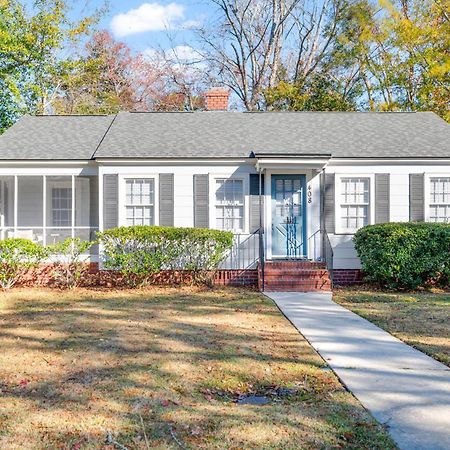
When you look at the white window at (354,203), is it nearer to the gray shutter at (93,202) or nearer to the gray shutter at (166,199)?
the gray shutter at (166,199)

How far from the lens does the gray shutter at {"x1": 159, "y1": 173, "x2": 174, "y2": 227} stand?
42.5 ft

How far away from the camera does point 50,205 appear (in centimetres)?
1490

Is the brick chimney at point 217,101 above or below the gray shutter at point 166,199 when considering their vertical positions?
above

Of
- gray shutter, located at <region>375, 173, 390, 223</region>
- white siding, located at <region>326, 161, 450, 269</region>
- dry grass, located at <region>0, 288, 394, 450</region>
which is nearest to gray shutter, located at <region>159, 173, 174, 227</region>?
white siding, located at <region>326, 161, 450, 269</region>

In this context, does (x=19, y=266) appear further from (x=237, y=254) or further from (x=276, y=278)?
(x=276, y=278)

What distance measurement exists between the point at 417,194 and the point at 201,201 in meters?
5.75

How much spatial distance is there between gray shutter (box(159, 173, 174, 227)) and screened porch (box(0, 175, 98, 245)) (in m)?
2.24

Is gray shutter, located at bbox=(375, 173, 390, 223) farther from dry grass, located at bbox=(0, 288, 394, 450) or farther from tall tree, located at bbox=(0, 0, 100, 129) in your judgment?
tall tree, located at bbox=(0, 0, 100, 129)

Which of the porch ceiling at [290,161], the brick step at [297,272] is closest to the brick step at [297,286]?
the brick step at [297,272]

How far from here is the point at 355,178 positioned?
1317 centimetres

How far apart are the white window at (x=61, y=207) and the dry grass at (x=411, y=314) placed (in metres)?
8.32

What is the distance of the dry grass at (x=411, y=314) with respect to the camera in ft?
22.3

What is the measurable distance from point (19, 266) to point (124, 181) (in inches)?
133

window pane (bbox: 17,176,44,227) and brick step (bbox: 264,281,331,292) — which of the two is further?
window pane (bbox: 17,176,44,227)
